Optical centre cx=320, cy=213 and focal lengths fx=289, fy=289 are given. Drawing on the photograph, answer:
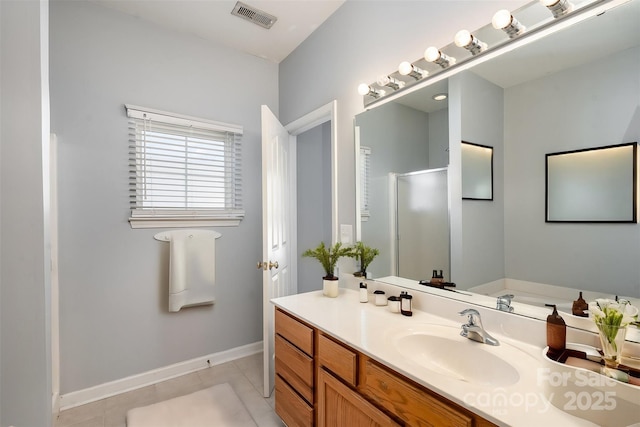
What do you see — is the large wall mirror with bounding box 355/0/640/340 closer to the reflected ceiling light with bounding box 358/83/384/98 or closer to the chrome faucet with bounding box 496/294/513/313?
the chrome faucet with bounding box 496/294/513/313

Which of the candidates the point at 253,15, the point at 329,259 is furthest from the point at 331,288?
the point at 253,15

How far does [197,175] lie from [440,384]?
7.53 ft

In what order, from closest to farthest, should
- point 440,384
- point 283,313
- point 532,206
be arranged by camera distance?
point 440,384 → point 532,206 → point 283,313

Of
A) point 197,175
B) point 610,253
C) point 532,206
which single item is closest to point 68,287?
point 197,175

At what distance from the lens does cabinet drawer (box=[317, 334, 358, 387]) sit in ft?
3.79

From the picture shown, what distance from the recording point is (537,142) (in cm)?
114

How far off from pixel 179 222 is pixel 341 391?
184cm

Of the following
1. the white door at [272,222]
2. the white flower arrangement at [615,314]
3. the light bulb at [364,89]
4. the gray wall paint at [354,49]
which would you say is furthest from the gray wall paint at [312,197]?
the white flower arrangement at [615,314]

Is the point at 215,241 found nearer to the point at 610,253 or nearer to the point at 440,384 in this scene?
the point at 440,384

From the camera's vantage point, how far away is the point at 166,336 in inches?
92.7

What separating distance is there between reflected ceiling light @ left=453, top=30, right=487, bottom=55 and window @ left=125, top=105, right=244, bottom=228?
1.93m

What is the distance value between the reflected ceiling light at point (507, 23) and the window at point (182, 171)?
81.8 inches

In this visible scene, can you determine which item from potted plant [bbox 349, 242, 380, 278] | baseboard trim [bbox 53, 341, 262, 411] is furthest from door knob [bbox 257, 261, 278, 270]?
baseboard trim [bbox 53, 341, 262, 411]

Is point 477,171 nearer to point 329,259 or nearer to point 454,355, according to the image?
point 454,355
